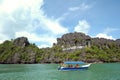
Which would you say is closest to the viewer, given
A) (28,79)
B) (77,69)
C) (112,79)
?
(112,79)

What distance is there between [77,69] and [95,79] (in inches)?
1216

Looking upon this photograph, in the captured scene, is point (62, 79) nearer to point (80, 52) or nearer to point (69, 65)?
point (69, 65)

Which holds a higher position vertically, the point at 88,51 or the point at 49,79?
the point at 88,51

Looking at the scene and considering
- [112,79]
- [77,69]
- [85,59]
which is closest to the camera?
[112,79]

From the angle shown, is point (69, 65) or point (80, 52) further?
point (80, 52)

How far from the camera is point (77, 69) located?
81.2m

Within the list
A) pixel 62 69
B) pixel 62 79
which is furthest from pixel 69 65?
pixel 62 79

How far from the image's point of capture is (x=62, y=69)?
8144 centimetres

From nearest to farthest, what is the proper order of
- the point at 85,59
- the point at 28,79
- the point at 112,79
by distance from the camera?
the point at 112,79, the point at 28,79, the point at 85,59

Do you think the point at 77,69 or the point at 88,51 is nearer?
the point at 77,69

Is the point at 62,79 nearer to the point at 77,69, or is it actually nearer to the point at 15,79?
the point at 15,79

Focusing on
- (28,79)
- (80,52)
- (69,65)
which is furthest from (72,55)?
(28,79)

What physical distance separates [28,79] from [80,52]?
482ft

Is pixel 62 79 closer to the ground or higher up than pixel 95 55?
closer to the ground
